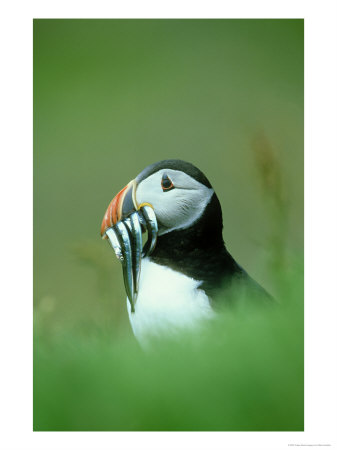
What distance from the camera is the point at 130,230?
2.19 meters

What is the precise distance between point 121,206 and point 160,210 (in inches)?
6.0

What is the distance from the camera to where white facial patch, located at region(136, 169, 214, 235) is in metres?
2.17

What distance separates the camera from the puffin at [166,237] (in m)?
2.14

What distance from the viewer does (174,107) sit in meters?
2.37

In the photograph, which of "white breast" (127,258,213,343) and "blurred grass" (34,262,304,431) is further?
"white breast" (127,258,213,343)

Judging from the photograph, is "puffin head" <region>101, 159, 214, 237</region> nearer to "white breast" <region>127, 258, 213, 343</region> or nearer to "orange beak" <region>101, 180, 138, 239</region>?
"orange beak" <region>101, 180, 138, 239</region>

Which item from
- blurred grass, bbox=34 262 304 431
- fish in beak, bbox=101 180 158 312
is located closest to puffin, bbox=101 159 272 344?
fish in beak, bbox=101 180 158 312

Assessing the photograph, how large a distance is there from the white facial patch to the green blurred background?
0.12 metres

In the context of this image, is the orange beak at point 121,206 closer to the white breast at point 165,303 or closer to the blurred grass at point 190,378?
the white breast at point 165,303

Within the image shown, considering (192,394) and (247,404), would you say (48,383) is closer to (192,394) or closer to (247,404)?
(192,394)

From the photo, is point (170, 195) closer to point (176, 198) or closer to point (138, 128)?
point (176, 198)

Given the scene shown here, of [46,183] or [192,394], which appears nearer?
[192,394]
